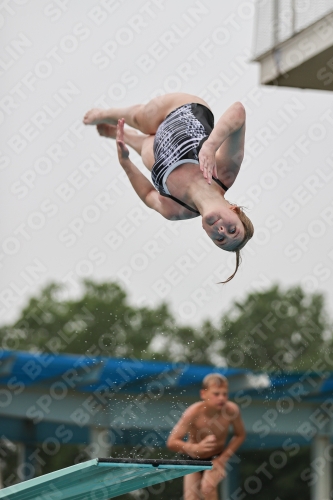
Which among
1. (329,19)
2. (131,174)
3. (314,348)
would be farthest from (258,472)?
(131,174)

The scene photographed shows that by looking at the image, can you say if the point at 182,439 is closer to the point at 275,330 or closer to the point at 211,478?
the point at 211,478

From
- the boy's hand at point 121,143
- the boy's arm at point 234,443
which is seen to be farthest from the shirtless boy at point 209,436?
the boy's hand at point 121,143

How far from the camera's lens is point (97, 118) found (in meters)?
6.93

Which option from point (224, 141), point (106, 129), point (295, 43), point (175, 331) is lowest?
point (175, 331)

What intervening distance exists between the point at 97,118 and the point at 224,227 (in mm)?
1986

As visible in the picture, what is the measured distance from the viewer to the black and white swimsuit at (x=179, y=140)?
5.76 metres

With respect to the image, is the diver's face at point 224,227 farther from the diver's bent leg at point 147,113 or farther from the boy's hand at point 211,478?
the boy's hand at point 211,478

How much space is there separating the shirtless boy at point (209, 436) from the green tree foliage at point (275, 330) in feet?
30.4

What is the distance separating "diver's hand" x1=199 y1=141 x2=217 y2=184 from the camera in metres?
5.25

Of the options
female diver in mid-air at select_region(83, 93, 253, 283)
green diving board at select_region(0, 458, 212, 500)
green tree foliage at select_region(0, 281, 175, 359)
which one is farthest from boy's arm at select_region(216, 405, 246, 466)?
green tree foliage at select_region(0, 281, 175, 359)

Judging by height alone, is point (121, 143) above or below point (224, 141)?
above

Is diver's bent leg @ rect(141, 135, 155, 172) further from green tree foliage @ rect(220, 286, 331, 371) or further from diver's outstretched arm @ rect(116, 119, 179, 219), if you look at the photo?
green tree foliage @ rect(220, 286, 331, 371)

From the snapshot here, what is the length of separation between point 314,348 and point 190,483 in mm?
10865

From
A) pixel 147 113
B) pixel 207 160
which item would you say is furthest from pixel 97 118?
pixel 207 160
